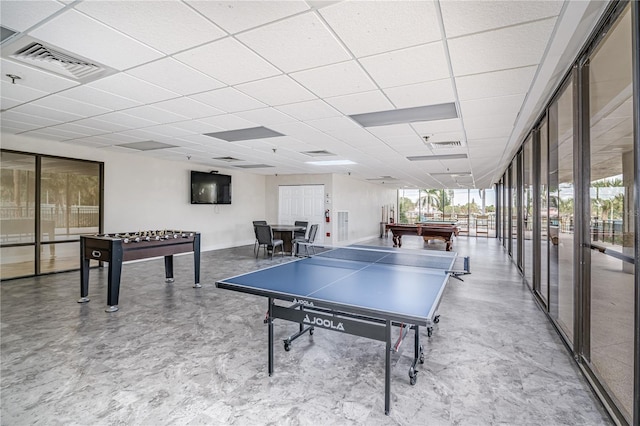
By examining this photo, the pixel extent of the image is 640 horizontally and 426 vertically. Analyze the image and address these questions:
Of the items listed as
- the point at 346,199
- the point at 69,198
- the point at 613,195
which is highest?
the point at 346,199

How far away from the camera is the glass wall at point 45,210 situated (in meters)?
5.57

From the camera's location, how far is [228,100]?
3.62m

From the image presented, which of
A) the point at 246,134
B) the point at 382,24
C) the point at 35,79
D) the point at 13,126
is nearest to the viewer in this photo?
the point at 382,24

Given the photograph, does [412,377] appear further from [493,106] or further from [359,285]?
[493,106]

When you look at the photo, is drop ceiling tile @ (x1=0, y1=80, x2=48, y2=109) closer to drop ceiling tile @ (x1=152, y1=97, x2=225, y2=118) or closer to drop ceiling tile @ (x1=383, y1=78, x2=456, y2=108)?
drop ceiling tile @ (x1=152, y1=97, x2=225, y2=118)

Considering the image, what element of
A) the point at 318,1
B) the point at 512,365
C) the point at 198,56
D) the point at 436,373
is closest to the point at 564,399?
the point at 512,365

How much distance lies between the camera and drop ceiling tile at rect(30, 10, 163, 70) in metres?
2.15

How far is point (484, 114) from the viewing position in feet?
13.0

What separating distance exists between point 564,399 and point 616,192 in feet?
8.16

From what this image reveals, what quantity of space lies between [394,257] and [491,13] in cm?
255

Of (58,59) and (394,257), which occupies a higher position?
(58,59)

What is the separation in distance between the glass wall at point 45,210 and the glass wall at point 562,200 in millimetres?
8148

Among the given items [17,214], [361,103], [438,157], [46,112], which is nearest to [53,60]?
[46,112]

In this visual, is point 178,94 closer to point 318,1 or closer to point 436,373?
point 318,1
